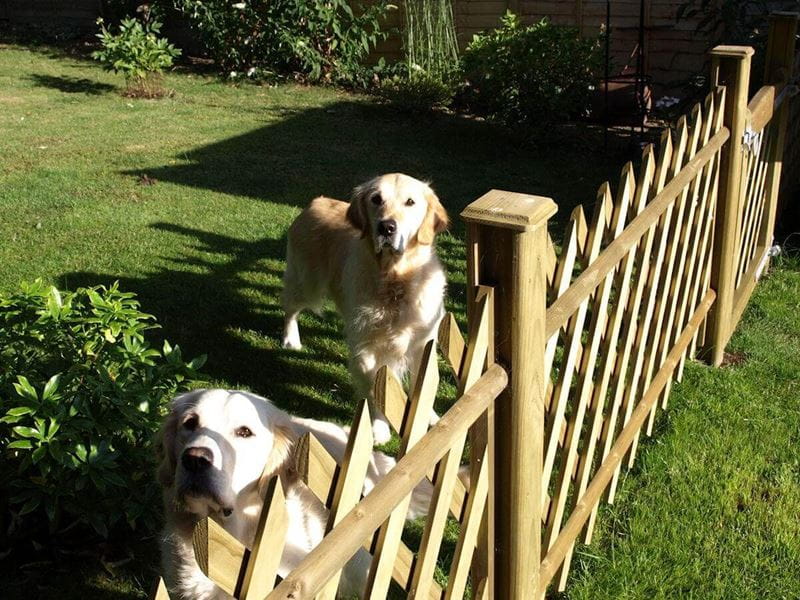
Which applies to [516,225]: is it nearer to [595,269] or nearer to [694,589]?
[595,269]

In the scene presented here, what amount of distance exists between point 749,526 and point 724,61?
2.26m

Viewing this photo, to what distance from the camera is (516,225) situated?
6.44 ft

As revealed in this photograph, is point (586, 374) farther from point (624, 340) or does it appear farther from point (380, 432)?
point (380, 432)

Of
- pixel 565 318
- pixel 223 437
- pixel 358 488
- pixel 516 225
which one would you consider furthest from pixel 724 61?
pixel 358 488

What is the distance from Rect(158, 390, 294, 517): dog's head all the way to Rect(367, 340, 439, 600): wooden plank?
2.43 ft

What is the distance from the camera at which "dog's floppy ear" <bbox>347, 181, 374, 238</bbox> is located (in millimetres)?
4586

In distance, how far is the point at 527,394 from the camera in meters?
2.25

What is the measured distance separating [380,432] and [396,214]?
1.13m

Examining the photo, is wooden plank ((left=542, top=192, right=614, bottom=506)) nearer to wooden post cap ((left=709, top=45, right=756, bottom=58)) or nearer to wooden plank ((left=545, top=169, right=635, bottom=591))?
wooden plank ((left=545, top=169, right=635, bottom=591))

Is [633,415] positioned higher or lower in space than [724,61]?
lower

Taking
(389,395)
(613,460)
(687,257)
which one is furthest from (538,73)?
(389,395)

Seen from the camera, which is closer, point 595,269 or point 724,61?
point 595,269

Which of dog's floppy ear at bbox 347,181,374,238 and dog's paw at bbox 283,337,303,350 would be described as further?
dog's paw at bbox 283,337,303,350

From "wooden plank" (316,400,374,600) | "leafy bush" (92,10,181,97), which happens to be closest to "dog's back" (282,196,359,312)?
"wooden plank" (316,400,374,600)
